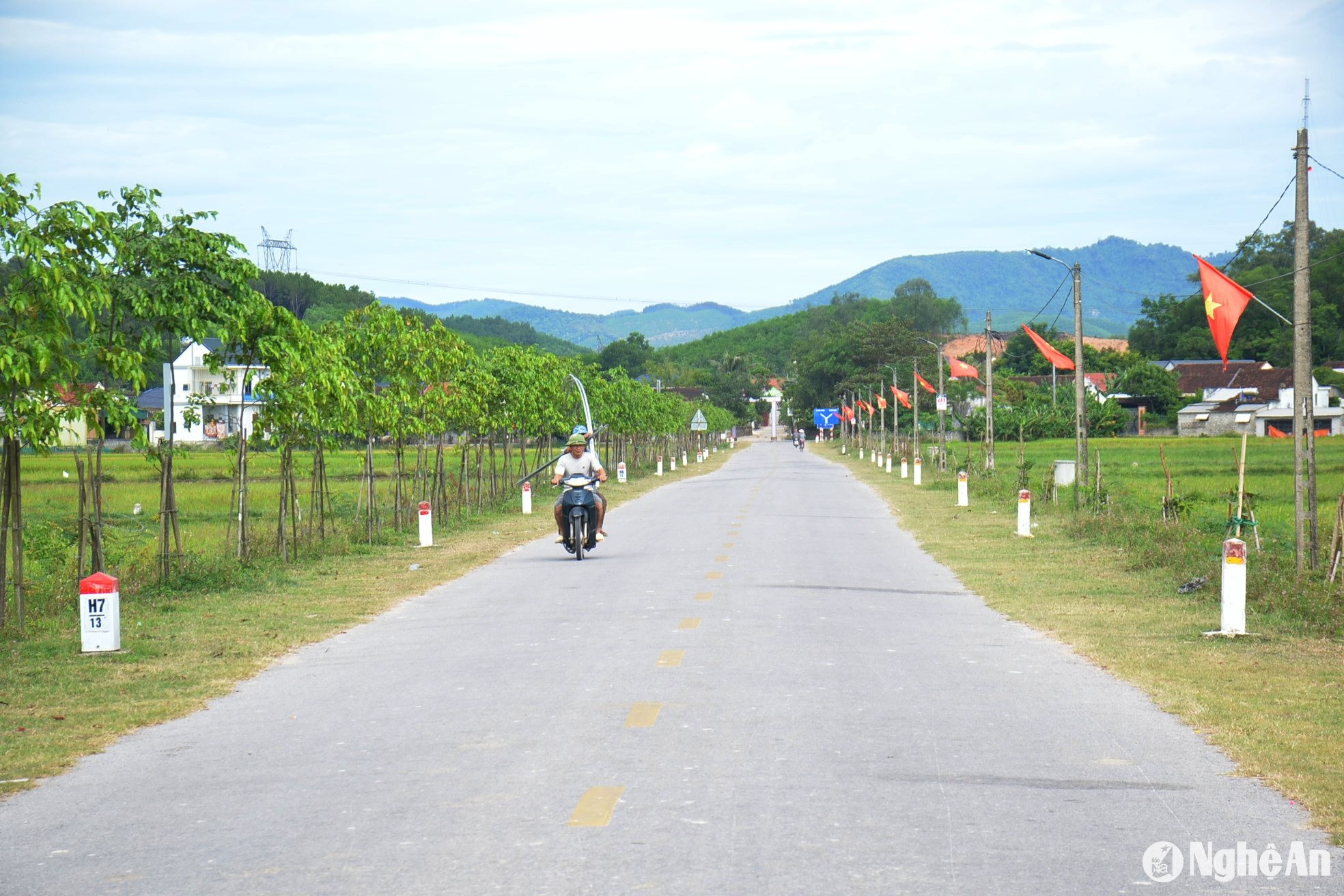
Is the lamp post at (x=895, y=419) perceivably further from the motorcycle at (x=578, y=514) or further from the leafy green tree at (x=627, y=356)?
the leafy green tree at (x=627, y=356)

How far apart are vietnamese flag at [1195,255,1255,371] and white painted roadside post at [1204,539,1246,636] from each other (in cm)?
592

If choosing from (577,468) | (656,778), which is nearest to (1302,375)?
(577,468)

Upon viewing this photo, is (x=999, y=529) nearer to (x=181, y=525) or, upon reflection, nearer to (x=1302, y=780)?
(x=181, y=525)

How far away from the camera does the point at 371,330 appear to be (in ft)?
84.7

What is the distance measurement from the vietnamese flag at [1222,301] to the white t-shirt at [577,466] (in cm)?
861

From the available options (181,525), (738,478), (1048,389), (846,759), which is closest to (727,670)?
(846,759)

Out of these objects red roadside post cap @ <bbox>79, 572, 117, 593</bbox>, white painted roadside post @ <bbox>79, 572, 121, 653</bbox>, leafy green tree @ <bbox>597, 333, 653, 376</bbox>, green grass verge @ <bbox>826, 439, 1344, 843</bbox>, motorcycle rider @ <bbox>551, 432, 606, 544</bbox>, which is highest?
leafy green tree @ <bbox>597, 333, 653, 376</bbox>

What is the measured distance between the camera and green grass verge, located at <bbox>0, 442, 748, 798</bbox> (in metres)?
8.77

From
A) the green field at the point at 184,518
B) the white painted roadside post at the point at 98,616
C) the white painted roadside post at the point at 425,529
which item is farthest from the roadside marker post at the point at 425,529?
the white painted roadside post at the point at 98,616

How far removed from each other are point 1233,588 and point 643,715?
6570mm

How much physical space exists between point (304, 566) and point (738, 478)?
1392 inches

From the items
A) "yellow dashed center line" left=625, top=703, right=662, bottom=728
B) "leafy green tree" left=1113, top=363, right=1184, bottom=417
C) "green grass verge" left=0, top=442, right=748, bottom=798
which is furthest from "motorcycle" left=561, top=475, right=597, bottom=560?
"leafy green tree" left=1113, top=363, right=1184, bottom=417

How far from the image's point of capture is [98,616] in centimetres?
1180

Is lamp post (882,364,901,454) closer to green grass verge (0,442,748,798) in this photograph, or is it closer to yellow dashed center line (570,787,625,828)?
green grass verge (0,442,748,798)
